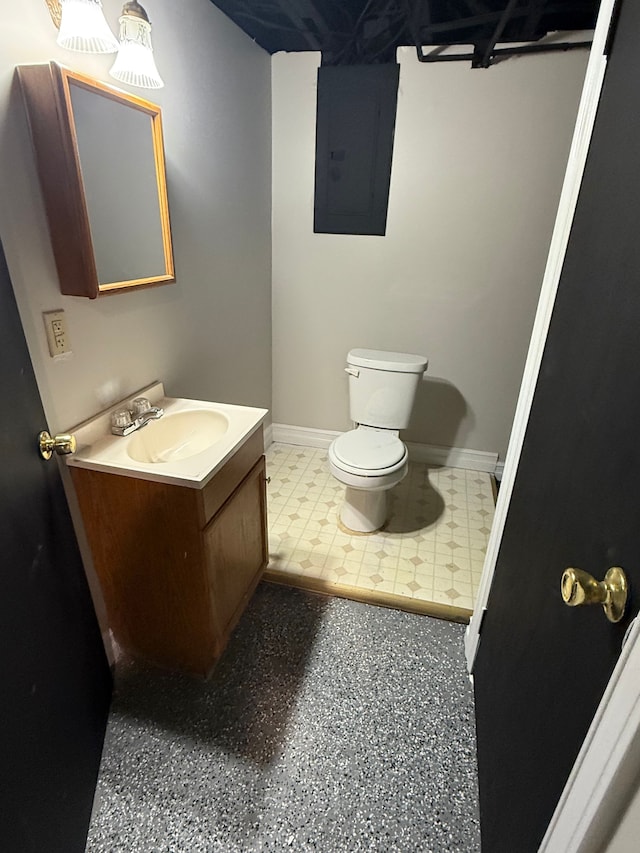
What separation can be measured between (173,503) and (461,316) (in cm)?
193

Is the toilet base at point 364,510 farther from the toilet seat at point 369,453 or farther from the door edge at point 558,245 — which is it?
the door edge at point 558,245

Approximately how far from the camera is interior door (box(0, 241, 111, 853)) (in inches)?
33.9

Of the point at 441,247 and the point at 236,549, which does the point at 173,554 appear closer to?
the point at 236,549

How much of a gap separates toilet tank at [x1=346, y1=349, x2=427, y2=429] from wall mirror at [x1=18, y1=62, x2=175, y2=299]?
1126 mm

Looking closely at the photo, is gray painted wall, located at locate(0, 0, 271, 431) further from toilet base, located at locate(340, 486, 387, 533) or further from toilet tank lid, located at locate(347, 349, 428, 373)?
toilet base, located at locate(340, 486, 387, 533)

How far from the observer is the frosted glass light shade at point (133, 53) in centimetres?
115

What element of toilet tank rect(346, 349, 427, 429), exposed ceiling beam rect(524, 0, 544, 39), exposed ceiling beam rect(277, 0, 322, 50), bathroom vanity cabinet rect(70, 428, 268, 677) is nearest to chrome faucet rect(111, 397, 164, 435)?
bathroom vanity cabinet rect(70, 428, 268, 677)

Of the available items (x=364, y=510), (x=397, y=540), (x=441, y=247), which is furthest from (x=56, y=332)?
(x=441, y=247)

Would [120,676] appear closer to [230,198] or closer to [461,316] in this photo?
[230,198]

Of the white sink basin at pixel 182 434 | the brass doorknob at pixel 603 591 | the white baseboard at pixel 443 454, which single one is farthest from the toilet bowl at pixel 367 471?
the brass doorknob at pixel 603 591

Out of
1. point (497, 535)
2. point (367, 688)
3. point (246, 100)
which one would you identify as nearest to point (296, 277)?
point (246, 100)

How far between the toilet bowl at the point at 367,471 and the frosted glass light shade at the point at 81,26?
5.24 feet

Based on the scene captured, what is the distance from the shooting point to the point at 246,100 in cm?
208

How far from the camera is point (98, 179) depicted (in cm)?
123
